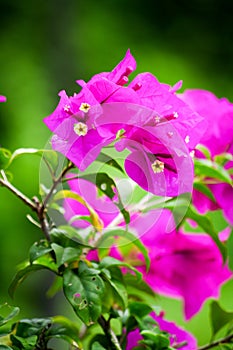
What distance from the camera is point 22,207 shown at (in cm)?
285

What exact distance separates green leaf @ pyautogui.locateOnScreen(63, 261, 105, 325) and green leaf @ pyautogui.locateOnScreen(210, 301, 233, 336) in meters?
0.20

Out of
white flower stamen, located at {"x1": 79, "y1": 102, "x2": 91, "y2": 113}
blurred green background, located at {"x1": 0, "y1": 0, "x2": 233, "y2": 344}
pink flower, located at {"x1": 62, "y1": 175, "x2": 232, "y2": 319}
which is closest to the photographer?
white flower stamen, located at {"x1": 79, "y1": 102, "x2": 91, "y2": 113}

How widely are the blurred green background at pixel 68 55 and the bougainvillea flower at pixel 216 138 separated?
1792 mm

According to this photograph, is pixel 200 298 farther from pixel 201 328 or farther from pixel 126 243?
pixel 201 328

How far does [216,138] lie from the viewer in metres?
0.77

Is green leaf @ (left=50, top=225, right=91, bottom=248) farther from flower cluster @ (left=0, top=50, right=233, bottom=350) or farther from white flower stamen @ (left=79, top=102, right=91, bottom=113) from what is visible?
white flower stamen @ (left=79, top=102, right=91, bottom=113)

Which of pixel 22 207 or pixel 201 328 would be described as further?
pixel 22 207

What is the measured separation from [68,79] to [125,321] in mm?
2578

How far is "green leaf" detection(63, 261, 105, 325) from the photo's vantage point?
554mm

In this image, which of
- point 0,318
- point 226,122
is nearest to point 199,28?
point 226,122

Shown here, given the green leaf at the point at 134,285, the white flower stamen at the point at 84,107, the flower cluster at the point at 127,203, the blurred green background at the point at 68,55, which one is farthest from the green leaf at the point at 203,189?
the blurred green background at the point at 68,55

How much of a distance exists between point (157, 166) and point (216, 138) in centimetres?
25

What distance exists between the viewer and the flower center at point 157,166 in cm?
53

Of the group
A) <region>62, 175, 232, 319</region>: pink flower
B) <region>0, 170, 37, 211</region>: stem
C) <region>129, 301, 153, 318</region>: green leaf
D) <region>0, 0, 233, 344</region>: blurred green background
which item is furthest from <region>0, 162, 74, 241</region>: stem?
<region>0, 0, 233, 344</region>: blurred green background
